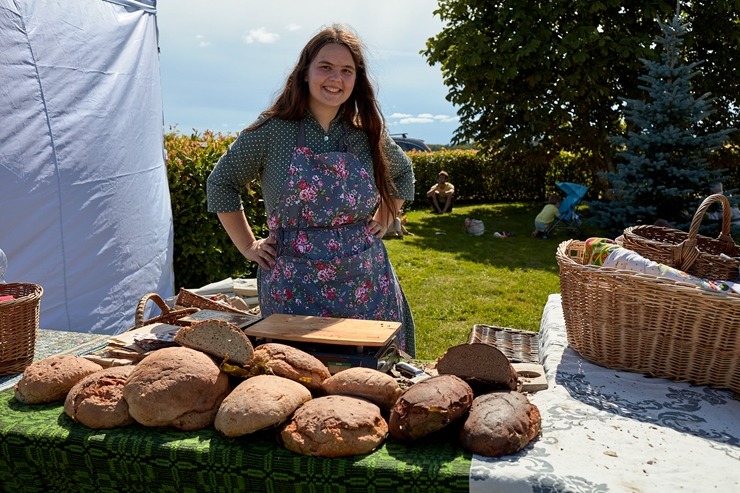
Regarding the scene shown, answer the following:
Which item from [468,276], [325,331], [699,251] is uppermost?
[699,251]

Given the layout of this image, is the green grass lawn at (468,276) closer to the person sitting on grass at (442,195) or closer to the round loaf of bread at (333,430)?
the person sitting on grass at (442,195)

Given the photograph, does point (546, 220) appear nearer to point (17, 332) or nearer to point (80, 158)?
point (80, 158)

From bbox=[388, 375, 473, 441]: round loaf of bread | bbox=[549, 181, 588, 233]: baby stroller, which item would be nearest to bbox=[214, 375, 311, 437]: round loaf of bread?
bbox=[388, 375, 473, 441]: round loaf of bread

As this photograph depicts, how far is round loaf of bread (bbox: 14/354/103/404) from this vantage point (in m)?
1.53

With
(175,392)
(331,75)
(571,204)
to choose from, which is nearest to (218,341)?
(175,392)

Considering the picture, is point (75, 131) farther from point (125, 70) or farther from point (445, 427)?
point (445, 427)

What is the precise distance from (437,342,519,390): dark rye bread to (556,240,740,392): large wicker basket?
1.53 ft

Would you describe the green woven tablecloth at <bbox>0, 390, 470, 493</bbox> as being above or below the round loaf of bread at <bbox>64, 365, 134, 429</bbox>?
below

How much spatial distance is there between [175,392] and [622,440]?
0.99 m

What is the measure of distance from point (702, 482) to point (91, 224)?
13.0 ft

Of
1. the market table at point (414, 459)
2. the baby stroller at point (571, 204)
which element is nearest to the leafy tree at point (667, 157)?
the baby stroller at point (571, 204)

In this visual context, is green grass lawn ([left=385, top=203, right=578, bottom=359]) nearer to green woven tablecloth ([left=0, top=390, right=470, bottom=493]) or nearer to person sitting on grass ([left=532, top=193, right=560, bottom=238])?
person sitting on grass ([left=532, top=193, right=560, bottom=238])

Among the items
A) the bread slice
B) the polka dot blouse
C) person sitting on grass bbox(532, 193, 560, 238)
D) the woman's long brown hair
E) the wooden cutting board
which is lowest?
person sitting on grass bbox(532, 193, 560, 238)

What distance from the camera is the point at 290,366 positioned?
1.45 meters
